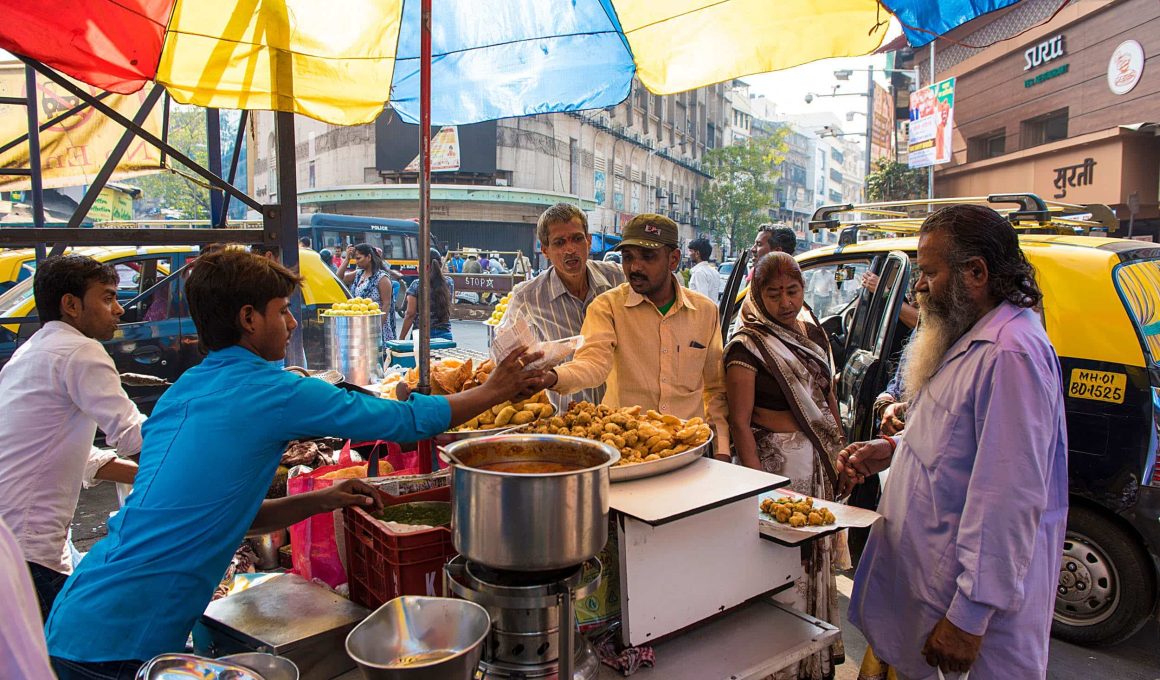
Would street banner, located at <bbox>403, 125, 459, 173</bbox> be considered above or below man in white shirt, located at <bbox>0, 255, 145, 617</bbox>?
above

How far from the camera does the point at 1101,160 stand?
47.6 feet

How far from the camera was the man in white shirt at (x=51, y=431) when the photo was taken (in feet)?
8.82

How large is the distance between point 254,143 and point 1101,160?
52.3 ft

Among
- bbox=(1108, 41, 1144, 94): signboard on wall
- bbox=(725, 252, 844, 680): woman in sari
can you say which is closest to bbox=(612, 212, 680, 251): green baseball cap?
bbox=(725, 252, 844, 680): woman in sari

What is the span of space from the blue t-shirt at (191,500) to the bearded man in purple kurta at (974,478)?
1.60 m

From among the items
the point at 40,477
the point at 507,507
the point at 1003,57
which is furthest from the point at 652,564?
the point at 1003,57

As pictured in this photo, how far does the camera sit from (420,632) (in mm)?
1530

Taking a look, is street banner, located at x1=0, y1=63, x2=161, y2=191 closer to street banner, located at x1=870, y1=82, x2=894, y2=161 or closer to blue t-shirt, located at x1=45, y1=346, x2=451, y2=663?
blue t-shirt, located at x1=45, y1=346, x2=451, y2=663

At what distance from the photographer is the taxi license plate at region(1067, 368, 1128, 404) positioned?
353 cm

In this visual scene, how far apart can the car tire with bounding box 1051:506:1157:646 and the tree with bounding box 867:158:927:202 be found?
22176 mm

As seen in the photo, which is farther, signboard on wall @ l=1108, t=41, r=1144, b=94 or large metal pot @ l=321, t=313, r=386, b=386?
signboard on wall @ l=1108, t=41, r=1144, b=94

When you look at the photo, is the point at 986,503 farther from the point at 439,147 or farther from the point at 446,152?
the point at 439,147

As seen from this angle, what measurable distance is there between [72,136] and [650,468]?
620cm

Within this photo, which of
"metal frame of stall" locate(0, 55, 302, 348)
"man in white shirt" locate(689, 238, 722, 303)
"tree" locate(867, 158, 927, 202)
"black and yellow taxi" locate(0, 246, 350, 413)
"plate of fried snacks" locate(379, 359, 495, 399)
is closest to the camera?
"plate of fried snacks" locate(379, 359, 495, 399)
